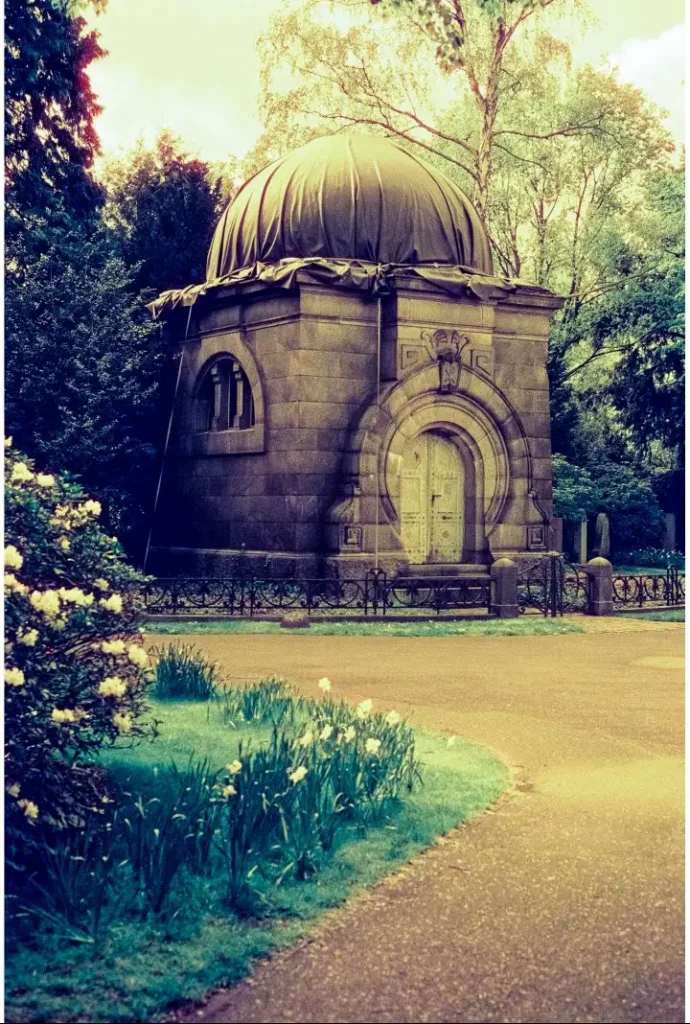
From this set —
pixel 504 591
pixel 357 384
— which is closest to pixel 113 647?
pixel 504 591

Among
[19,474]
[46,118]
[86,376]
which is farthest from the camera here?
[86,376]

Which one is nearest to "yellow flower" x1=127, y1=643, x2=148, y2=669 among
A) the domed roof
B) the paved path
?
the paved path

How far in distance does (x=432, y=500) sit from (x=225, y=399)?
15.2 feet

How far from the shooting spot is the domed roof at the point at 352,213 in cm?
2428

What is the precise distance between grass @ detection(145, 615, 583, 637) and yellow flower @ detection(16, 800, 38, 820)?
11587 mm

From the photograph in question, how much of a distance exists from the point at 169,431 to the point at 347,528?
20.1 ft

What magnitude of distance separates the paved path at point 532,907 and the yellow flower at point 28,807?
150 centimetres

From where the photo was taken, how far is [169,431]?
2694 cm

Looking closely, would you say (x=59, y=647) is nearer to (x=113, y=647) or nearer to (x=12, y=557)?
(x=113, y=647)

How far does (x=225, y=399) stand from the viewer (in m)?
25.4

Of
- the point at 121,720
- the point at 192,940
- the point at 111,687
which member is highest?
the point at 111,687

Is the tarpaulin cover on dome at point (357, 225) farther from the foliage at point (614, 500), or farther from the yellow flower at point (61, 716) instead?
the yellow flower at point (61, 716)

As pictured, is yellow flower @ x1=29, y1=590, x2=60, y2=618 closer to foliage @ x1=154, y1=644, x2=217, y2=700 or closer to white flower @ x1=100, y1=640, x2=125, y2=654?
white flower @ x1=100, y1=640, x2=125, y2=654

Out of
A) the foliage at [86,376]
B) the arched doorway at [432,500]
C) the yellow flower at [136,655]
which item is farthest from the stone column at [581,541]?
the yellow flower at [136,655]
